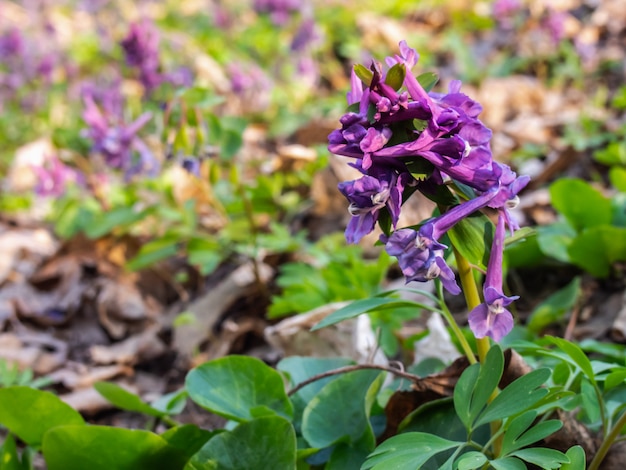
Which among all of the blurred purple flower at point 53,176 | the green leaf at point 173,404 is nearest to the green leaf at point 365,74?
the green leaf at point 173,404

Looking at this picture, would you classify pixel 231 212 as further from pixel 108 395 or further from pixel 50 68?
pixel 50 68

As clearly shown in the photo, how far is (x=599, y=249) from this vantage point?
2242 mm

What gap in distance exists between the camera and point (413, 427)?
1.41m

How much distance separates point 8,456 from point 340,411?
78cm

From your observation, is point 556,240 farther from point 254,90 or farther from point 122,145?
point 254,90

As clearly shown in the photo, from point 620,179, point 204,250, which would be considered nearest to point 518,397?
point 620,179

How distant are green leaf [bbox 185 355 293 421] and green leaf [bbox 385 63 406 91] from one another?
694 mm

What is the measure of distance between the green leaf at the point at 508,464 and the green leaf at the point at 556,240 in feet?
4.38

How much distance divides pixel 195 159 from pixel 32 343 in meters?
1.18

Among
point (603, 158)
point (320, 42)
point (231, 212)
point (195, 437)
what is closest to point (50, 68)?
point (320, 42)

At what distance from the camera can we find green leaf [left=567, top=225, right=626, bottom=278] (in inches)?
85.4

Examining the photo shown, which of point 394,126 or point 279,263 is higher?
point 394,126

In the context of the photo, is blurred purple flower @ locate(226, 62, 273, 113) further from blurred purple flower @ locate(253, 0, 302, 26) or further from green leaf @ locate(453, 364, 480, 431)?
green leaf @ locate(453, 364, 480, 431)

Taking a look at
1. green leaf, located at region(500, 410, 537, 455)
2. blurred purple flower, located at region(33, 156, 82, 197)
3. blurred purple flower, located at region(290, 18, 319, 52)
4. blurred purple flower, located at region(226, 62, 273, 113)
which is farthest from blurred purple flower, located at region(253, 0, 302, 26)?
green leaf, located at region(500, 410, 537, 455)
